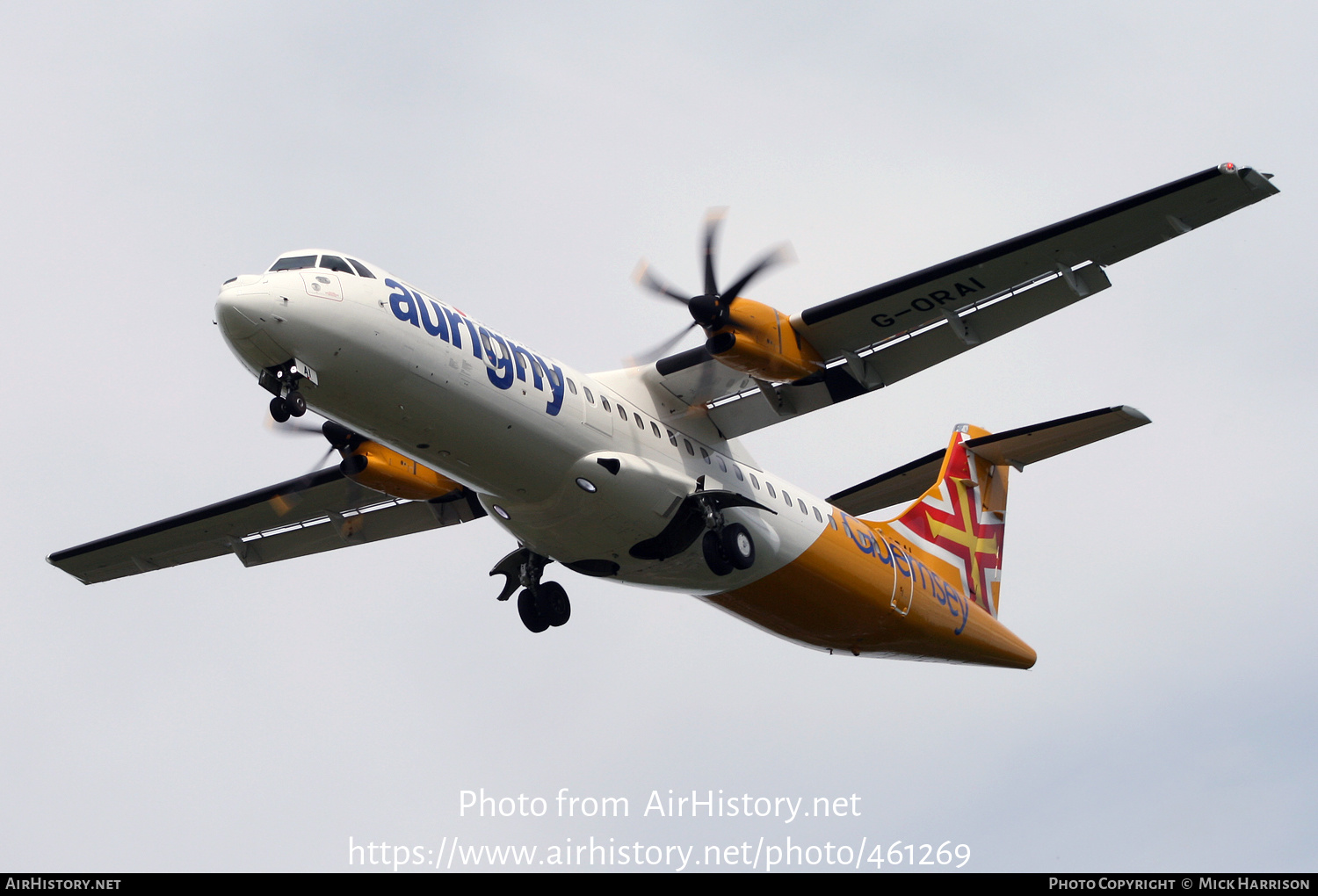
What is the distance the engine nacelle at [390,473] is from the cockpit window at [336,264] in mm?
2878

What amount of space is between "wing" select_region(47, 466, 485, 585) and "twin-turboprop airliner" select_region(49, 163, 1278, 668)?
3 centimetres

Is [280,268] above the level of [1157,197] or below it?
below

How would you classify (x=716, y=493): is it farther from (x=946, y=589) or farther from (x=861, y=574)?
(x=946, y=589)

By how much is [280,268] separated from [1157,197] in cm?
824

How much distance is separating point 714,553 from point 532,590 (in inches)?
100

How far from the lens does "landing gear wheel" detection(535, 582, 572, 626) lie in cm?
1656

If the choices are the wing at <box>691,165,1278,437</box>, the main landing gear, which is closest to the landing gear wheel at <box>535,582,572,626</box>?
the main landing gear

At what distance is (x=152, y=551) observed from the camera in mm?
18125

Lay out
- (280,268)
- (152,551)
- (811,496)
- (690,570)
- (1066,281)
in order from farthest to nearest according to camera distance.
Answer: (152,551)
(811,496)
(690,570)
(1066,281)
(280,268)

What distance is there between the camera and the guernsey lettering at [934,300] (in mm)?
14758

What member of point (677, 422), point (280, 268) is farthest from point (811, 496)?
point (280, 268)

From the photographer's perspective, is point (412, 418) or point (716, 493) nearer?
point (412, 418)

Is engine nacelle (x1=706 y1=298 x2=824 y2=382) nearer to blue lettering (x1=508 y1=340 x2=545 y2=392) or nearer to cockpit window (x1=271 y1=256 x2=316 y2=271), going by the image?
blue lettering (x1=508 y1=340 x2=545 y2=392)

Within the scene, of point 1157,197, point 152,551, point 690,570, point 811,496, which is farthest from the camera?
point 152,551
